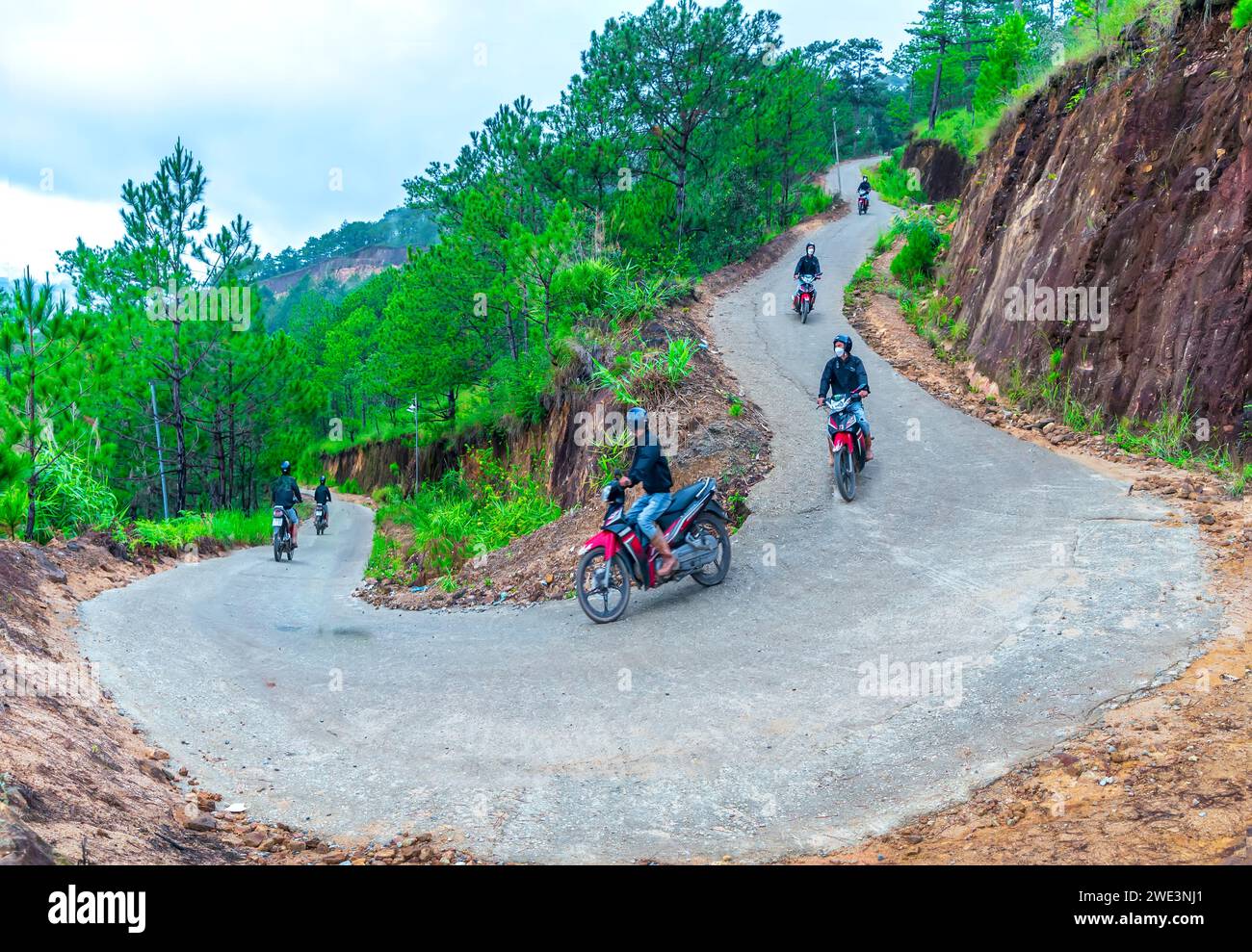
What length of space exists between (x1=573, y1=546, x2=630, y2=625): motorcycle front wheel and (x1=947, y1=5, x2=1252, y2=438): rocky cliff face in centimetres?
768

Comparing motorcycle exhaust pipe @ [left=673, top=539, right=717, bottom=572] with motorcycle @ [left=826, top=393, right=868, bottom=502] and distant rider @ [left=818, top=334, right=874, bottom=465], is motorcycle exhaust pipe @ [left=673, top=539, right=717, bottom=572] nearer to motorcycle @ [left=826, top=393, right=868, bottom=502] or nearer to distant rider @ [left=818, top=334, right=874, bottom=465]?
motorcycle @ [left=826, top=393, right=868, bottom=502]

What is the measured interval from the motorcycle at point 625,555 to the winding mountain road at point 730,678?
0.97 ft

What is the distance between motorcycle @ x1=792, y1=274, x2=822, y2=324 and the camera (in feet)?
70.7

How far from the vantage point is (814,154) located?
1992 inches

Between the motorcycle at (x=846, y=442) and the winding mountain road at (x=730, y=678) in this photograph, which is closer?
Result: the winding mountain road at (x=730, y=678)

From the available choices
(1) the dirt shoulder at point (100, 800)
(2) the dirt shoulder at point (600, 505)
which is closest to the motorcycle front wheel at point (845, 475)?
(2) the dirt shoulder at point (600, 505)

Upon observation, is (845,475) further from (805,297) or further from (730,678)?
(805,297)

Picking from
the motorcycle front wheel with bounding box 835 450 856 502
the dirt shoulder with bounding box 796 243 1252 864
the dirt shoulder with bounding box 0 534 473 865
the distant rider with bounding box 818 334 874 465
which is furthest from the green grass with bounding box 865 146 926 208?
the dirt shoulder with bounding box 0 534 473 865

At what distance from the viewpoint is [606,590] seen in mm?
8570

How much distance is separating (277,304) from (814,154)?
4956 inches

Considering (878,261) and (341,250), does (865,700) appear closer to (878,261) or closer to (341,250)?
(878,261)

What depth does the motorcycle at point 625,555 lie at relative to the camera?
28.1ft

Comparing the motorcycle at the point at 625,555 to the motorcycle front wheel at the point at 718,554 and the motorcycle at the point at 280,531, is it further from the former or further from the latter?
the motorcycle at the point at 280,531
